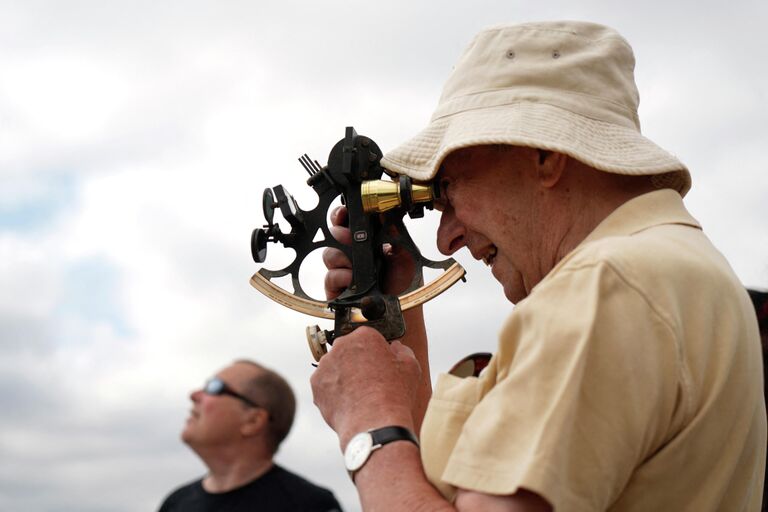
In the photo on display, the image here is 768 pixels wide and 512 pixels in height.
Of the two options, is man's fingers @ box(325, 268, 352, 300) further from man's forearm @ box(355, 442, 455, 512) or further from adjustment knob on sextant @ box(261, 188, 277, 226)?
man's forearm @ box(355, 442, 455, 512)

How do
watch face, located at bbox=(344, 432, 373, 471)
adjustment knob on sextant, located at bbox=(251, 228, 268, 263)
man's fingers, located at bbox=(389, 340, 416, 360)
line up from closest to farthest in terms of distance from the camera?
watch face, located at bbox=(344, 432, 373, 471) < man's fingers, located at bbox=(389, 340, 416, 360) < adjustment knob on sextant, located at bbox=(251, 228, 268, 263)

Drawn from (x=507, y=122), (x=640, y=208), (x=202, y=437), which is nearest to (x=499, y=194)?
(x=507, y=122)

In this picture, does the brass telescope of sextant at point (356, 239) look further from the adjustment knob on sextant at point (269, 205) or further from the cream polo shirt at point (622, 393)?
the cream polo shirt at point (622, 393)

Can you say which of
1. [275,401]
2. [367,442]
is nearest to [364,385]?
[367,442]

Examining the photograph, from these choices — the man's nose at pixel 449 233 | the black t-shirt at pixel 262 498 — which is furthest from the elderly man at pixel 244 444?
the man's nose at pixel 449 233

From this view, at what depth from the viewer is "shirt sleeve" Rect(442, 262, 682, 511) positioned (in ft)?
6.40

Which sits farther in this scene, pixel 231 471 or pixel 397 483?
pixel 397 483

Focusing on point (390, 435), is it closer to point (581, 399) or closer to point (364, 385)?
point (364, 385)

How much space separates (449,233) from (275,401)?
57.3 inches

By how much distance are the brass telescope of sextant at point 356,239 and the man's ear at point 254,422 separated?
4.81ft

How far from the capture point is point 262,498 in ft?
4.69

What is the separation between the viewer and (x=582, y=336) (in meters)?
1.98

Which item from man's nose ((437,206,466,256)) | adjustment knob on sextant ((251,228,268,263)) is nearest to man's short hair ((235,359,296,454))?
man's nose ((437,206,466,256))

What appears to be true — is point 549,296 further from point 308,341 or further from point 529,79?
point 308,341
